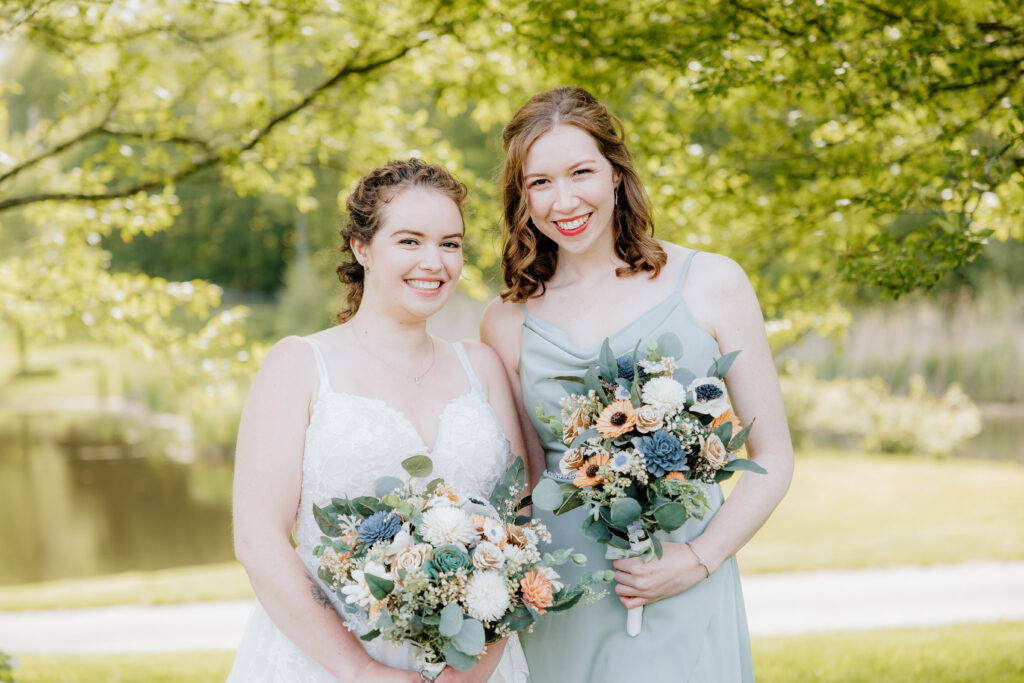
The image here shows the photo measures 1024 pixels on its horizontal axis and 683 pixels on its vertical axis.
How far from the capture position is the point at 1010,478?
42.8 feet

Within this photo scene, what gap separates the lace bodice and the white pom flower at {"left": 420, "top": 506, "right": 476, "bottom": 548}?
1.30 feet

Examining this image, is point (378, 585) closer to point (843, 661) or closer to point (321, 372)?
point (321, 372)

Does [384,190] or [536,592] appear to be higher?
[384,190]

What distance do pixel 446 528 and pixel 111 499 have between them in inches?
635

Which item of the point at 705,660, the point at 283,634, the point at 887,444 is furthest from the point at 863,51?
the point at 887,444

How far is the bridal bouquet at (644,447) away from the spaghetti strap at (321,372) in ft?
2.14

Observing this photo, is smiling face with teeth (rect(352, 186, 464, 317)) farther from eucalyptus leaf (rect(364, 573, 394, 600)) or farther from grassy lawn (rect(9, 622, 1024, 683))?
grassy lawn (rect(9, 622, 1024, 683))

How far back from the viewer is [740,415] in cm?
284

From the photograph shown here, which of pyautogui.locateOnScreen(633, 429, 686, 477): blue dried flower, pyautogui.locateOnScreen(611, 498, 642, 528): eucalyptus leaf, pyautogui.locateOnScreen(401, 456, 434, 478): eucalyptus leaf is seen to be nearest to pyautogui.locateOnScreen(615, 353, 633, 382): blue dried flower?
pyautogui.locateOnScreen(633, 429, 686, 477): blue dried flower

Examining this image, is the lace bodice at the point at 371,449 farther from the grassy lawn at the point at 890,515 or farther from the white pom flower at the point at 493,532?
the grassy lawn at the point at 890,515

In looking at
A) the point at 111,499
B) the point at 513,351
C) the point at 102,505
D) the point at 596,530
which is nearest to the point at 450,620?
the point at 596,530

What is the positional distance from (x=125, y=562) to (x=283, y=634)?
11439 millimetres

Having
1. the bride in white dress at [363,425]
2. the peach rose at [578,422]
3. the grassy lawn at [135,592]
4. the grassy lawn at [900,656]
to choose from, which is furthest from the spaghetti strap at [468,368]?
the grassy lawn at [135,592]

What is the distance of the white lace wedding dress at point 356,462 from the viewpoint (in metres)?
2.57
